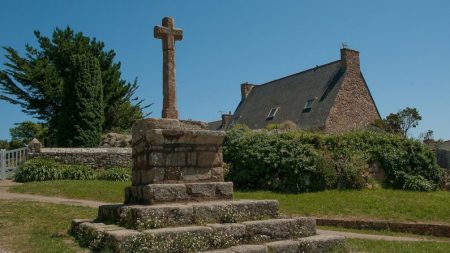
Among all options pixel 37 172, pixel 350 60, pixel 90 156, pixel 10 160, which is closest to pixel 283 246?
pixel 37 172

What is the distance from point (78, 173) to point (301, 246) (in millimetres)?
13559

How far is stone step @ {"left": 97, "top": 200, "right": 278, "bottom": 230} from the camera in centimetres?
522

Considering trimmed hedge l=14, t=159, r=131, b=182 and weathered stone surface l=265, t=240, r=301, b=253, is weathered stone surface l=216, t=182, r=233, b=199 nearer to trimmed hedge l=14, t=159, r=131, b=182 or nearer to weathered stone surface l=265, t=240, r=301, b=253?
weathered stone surface l=265, t=240, r=301, b=253

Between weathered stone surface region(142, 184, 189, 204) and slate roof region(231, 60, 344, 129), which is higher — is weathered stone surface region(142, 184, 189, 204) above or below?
below

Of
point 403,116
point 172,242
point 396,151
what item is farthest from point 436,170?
point 403,116

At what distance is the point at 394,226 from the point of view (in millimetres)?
10203

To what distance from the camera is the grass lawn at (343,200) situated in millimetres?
10969

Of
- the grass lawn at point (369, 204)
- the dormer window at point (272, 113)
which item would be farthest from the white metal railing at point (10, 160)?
the dormer window at point (272, 113)

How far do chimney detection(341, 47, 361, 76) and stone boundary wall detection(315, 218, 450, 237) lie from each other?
18.1 meters

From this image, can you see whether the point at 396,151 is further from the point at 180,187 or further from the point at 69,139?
the point at 69,139

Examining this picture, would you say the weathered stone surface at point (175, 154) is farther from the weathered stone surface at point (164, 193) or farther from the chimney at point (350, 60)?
the chimney at point (350, 60)

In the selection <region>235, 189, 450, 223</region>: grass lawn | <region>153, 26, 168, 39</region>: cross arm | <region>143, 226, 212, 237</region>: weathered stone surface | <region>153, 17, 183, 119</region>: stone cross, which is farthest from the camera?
<region>235, 189, 450, 223</region>: grass lawn

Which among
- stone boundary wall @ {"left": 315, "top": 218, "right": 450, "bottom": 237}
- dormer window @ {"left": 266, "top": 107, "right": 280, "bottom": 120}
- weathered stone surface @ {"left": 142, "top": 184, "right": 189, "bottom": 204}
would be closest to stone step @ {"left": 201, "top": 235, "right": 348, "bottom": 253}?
weathered stone surface @ {"left": 142, "top": 184, "right": 189, "bottom": 204}

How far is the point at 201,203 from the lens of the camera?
588cm
